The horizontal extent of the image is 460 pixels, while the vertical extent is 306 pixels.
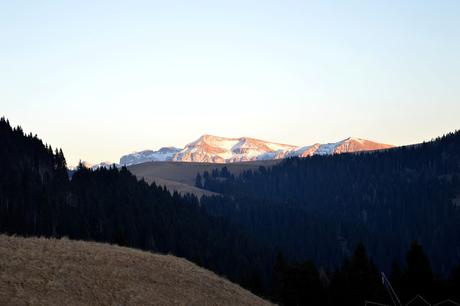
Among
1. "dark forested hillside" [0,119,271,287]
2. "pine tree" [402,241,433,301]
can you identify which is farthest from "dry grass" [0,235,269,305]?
"dark forested hillside" [0,119,271,287]

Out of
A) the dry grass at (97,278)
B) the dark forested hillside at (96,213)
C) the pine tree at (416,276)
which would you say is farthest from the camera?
the dark forested hillside at (96,213)

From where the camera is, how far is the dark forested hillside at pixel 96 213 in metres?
148

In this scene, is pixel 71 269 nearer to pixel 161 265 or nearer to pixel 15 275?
pixel 15 275

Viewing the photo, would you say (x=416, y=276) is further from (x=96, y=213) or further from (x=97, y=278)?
(x=96, y=213)

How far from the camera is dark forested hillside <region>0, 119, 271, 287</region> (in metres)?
148

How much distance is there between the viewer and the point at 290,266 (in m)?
88.7

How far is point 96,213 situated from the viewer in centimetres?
16750

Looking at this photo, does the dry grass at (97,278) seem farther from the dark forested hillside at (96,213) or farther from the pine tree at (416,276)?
the dark forested hillside at (96,213)

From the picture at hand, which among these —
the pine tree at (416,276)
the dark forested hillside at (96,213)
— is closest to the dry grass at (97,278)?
the pine tree at (416,276)

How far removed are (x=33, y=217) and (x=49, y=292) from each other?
109 m

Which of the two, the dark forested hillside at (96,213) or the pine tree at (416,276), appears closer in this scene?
the pine tree at (416,276)

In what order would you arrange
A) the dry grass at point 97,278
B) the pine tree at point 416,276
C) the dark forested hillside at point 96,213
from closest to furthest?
the dry grass at point 97,278 < the pine tree at point 416,276 < the dark forested hillside at point 96,213

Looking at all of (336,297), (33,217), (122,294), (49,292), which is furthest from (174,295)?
(33,217)

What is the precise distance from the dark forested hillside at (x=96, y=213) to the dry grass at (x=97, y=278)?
8514 centimetres
